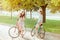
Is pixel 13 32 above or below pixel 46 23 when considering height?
below

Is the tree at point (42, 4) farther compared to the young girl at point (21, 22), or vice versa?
the tree at point (42, 4)

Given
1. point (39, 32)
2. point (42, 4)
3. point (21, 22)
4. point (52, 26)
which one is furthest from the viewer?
point (52, 26)

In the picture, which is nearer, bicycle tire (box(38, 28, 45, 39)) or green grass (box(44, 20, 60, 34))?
bicycle tire (box(38, 28, 45, 39))

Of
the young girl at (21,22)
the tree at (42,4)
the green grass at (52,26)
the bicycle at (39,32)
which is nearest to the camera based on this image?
the young girl at (21,22)

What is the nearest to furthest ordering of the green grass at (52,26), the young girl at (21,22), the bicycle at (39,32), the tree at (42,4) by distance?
the young girl at (21,22)
the bicycle at (39,32)
the tree at (42,4)
the green grass at (52,26)

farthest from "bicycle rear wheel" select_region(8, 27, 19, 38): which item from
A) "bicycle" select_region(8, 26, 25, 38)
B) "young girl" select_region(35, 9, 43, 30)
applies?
"young girl" select_region(35, 9, 43, 30)

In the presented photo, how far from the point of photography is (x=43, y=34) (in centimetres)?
591

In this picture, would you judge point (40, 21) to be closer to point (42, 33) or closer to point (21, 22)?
point (42, 33)

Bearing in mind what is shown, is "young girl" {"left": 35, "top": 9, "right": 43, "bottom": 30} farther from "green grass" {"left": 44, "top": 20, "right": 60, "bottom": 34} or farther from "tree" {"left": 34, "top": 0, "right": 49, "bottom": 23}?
"green grass" {"left": 44, "top": 20, "right": 60, "bottom": 34}

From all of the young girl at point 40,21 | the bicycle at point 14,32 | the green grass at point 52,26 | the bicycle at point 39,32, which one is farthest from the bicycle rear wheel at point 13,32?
the green grass at point 52,26

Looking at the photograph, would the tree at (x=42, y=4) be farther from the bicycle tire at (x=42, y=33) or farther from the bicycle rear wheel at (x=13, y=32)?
the bicycle rear wheel at (x=13, y=32)

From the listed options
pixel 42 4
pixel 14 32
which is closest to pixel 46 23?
pixel 42 4

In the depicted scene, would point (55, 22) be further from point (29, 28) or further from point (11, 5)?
point (11, 5)

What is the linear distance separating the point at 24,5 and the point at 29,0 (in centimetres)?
19
